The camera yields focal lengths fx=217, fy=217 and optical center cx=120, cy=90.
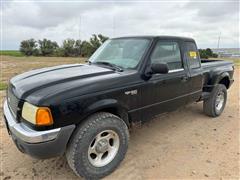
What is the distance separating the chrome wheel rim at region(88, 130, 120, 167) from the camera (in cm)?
285

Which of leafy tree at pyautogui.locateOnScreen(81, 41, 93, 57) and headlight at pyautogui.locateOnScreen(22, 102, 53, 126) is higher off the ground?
leafy tree at pyautogui.locateOnScreen(81, 41, 93, 57)

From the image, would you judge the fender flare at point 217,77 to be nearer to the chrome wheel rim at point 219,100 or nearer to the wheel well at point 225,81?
the wheel well at point 225,81

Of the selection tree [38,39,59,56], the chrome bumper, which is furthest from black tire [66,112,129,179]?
tree [38,39,59,56]

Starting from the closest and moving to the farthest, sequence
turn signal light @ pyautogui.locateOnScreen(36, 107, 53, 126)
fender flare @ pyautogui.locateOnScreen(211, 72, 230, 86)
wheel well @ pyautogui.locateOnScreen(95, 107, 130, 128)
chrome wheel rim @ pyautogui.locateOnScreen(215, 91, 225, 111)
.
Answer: turn signal light @ pyautogui.locateOnScreen(36, 107, 53, 126) < wheel well @ pyautogui.locateOnScreen(95, 107, 130, 128) < fender flare @ pyautogui.locateOnScreen(211, 72, 230, 86) < chrome wheel rim @ pyautogui.locateOnScreen(215, 91, 225, 111)

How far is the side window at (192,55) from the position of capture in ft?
14.2

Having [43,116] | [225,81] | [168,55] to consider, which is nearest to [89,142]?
[43,116]

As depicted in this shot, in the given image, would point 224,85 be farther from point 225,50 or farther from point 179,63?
point 225,50

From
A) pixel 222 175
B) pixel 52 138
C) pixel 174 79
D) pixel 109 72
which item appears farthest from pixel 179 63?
pixel 52 138

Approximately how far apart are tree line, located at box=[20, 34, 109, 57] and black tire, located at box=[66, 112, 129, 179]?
3346 cm

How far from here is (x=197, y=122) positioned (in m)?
4.93

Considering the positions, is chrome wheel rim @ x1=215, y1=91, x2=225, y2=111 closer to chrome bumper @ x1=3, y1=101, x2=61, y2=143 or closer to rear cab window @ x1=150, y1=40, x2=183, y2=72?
rear cab window @ x1=150, y1=40, x2=183, y2=72

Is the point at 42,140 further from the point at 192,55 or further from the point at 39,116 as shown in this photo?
the point at 192,55

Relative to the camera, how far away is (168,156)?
3455 mm

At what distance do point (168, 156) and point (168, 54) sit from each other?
68.8 inches
